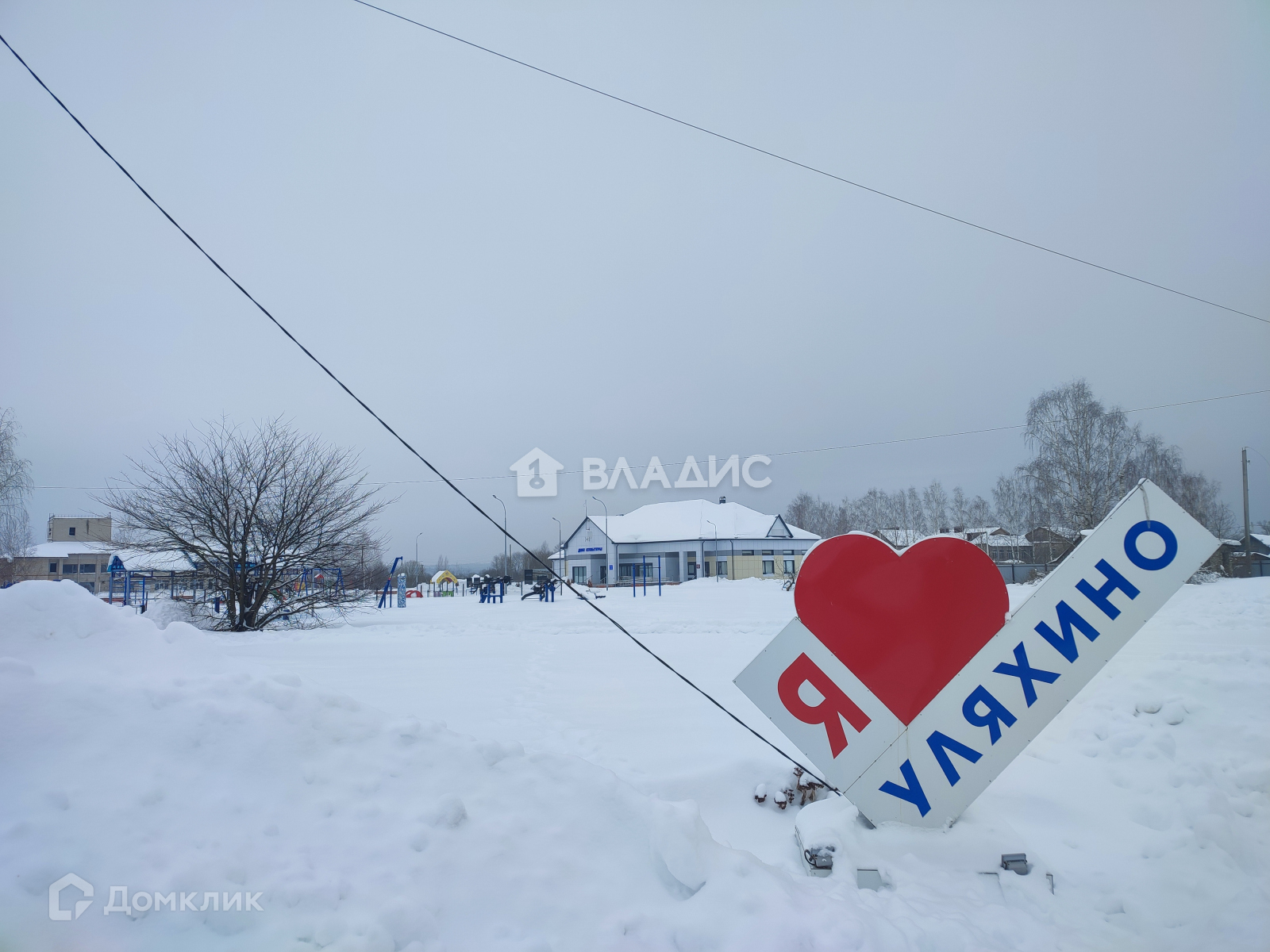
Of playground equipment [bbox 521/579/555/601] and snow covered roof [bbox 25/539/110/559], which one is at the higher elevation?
snow covered roof [bbox 25/539/110/559]

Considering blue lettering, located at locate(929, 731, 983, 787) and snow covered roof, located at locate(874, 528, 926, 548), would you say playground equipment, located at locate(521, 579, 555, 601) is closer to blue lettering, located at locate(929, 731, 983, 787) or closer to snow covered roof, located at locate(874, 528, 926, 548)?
snow covered roof, located at locate(874, 528, 926, 548)

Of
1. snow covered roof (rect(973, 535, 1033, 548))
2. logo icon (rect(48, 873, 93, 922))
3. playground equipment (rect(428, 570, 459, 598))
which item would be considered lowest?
playground equipment (rect(428, 570, 459, 598))

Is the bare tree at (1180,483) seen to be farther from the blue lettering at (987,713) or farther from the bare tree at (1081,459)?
the blue lettering at (987,713)

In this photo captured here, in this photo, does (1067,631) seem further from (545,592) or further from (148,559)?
(545,592)

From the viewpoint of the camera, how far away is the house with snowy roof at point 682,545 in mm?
47000

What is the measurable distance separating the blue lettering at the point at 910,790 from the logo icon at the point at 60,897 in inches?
131

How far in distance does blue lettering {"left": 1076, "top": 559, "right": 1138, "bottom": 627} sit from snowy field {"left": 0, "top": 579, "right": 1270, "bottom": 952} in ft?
4.20

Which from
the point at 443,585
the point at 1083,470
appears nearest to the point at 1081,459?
the point at 1083,470

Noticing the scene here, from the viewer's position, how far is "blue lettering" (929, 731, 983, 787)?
10.7 feet

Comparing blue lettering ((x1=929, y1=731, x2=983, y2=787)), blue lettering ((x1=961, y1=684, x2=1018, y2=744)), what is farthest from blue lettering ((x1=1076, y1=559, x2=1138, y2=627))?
blue lettering ((x1=929, y1=731, x2=983, y2=787))

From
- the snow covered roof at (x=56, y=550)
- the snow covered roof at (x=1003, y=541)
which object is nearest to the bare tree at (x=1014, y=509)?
the snow covered roof at (x=1003, y=541)

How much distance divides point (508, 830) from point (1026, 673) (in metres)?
2.63

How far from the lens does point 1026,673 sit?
319 centimetres

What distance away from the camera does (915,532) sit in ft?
145
